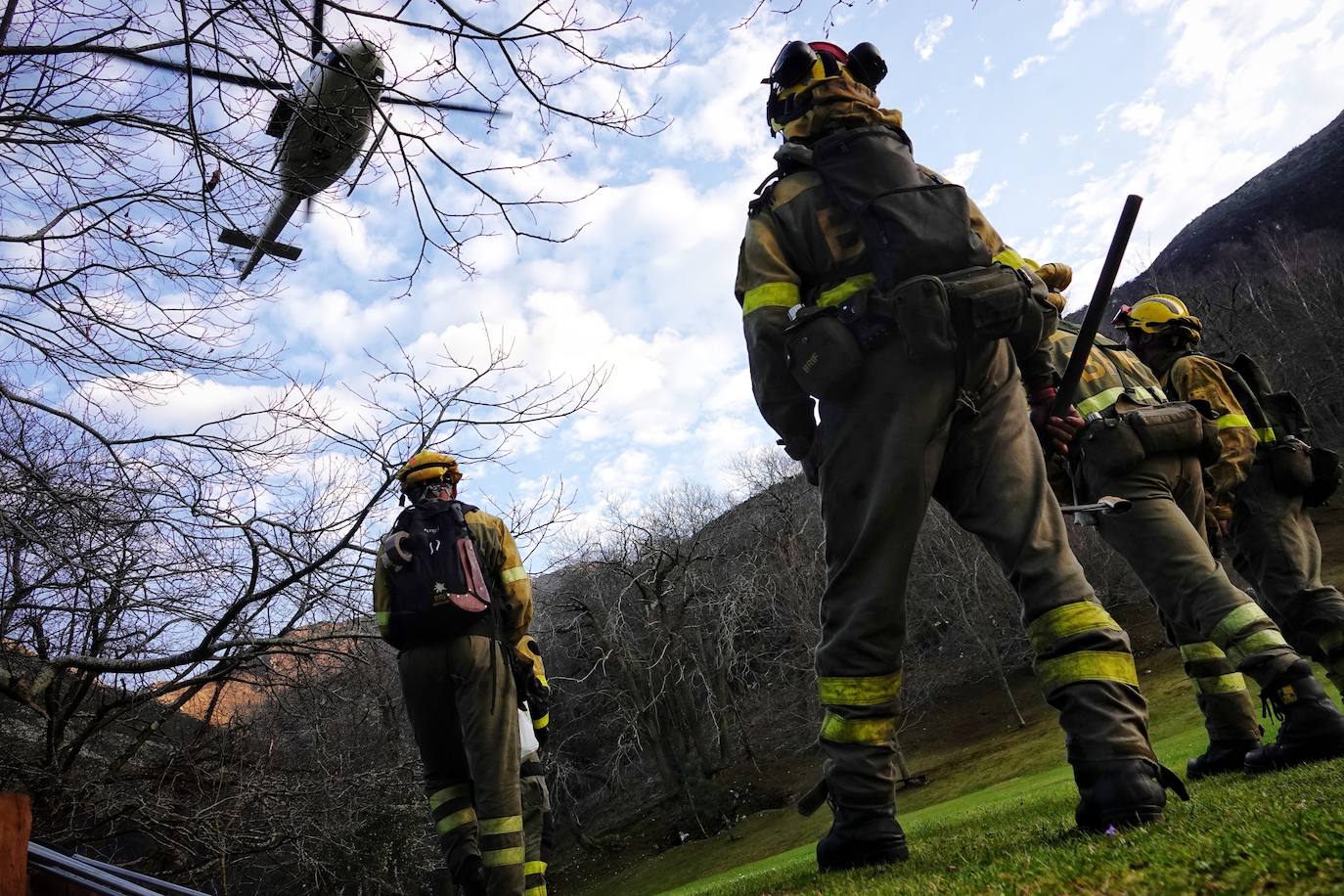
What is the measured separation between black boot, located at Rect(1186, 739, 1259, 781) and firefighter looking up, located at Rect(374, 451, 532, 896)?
3.02 metres

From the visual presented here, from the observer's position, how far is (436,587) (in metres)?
4.19

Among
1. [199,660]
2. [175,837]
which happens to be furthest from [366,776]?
[199,660]

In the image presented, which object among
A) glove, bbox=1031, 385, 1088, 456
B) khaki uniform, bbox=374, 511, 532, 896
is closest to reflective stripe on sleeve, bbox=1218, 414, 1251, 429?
glove, bbox=1031, 385, 1088, 456

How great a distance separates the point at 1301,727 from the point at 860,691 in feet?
5.97

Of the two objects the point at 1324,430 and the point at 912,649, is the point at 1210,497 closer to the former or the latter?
the point at 912,649

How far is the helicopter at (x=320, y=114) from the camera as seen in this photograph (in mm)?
3664

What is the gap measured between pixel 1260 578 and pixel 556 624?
24275 millimetres

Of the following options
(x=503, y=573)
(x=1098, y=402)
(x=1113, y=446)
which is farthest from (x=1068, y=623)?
(x=503, y=573)

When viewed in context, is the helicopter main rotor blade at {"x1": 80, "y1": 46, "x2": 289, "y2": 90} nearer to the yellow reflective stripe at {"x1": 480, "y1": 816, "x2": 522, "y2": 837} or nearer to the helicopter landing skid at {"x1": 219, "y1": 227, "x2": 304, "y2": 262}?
the helicopter landing skid at {"x1": 219, "y1": 227, "x2": 304, "y2": 262}

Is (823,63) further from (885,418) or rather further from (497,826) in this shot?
(497,826)

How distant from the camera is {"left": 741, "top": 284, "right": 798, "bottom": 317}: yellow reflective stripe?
9.23ft

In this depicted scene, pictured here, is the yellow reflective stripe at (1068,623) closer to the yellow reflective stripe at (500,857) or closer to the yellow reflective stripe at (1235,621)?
the yellow reflective stripe at (1235,621)

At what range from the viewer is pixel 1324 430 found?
3394 cm

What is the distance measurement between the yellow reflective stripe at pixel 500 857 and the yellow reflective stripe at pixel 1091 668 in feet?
8.67
